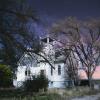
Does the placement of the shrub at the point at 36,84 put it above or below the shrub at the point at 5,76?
below

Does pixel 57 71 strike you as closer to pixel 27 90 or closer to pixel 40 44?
pixel 27 90

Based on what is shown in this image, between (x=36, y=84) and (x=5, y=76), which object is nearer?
(x=36, y=84)

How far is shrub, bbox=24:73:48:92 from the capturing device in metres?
34.6

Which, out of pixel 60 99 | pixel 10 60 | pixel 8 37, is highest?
pixel 8 37

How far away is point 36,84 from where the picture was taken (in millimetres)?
34812

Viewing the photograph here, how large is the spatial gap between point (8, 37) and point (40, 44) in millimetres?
3704

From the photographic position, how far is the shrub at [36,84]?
34.6m

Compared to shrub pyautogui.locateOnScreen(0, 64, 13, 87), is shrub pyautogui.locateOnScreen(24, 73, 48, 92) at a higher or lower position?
lower

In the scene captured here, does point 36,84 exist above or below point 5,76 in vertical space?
below

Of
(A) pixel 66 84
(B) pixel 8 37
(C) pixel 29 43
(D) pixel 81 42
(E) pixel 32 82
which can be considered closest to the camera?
(B) pixel 8 37

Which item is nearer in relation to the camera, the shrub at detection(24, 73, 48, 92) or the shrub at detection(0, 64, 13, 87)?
the shrub at detection(24, 73, 48, 92)

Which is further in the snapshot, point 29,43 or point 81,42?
point 81,42

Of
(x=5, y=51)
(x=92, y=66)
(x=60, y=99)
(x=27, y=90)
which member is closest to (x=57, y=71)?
(x=92, y=66)

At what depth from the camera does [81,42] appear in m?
45.8
